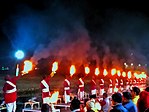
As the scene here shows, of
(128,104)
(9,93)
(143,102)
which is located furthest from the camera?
(9,93)

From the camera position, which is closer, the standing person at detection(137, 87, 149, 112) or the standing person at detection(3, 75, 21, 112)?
the standing person at detection(137, 87, 149, 112)

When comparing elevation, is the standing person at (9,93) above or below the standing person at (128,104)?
above

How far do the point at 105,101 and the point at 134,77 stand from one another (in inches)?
823

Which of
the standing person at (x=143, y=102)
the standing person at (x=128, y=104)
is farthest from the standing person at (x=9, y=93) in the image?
the standing person at (x=128, y=104)

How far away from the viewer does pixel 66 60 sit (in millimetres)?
19359

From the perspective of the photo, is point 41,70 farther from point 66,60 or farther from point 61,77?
point 61,77

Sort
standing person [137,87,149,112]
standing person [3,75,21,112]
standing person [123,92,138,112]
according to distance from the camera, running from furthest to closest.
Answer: standing person [3,75,21,112], standing person [137,87,149,112], standing person [123,92,138,112]

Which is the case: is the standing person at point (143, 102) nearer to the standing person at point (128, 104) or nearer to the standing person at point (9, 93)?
the standing person at point (128, 104)

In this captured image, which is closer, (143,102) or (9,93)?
(143,102)

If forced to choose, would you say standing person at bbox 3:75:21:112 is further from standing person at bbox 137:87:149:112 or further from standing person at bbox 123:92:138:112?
standing person at bbox 123:92:138:112

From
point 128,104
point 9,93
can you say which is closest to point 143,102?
point 128,104

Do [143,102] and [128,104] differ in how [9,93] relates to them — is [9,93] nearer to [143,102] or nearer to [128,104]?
[143,102]

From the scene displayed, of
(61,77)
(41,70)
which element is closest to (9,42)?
(41,70)

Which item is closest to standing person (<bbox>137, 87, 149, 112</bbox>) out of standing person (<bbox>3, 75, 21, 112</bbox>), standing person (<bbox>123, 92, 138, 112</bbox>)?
standing person (<bbox>123, 92, 138, 112</bbox>)
